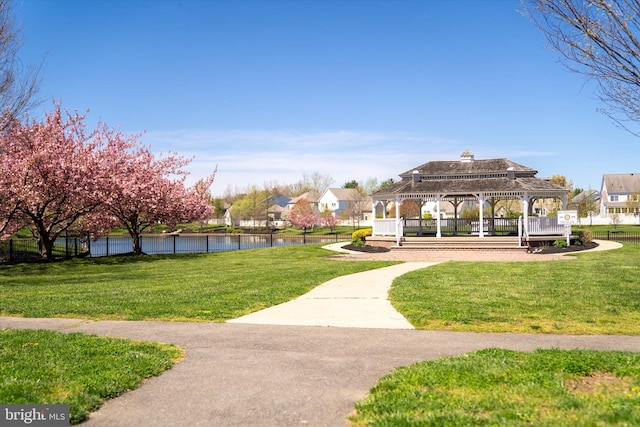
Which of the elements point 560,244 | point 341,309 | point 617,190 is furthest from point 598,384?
point 617,190

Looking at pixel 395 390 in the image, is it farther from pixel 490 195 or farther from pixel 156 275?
pixel 490 195

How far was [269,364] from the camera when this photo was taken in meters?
6.76

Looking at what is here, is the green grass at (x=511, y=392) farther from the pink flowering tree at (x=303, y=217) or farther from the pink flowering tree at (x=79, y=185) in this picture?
the pink flowering tree at (x=303, y=217)

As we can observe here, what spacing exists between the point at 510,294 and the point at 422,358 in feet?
20.6

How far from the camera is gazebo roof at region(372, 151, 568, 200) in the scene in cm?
2981

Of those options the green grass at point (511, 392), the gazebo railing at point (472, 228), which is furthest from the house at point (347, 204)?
the green grass at point (511, 392)

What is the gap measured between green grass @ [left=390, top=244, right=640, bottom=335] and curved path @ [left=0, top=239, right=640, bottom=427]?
87 centimetres

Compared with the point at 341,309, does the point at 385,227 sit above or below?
above

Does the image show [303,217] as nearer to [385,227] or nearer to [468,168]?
[468,168]

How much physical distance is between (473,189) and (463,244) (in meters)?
3.80

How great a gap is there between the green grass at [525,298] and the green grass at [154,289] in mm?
3211

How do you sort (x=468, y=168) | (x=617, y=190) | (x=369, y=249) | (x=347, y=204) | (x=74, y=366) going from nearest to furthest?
1. (x=74, y=366)
2. (x=369, y=249)
3. (x=468, y=168)
4. (x=617, y=190)
5. (x=347, y=204)

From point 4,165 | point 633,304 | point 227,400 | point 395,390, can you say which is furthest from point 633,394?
point 4,165

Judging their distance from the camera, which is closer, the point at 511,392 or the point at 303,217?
the point at 511,392
